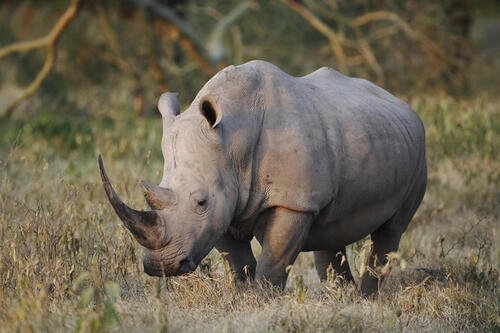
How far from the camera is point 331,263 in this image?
6.82m

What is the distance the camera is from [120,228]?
6500 millimetres

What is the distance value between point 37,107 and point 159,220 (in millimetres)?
11443

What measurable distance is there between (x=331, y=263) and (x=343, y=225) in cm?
80

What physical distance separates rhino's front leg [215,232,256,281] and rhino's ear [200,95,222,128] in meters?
0.82

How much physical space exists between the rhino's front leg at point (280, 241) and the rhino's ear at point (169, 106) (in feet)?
2.63

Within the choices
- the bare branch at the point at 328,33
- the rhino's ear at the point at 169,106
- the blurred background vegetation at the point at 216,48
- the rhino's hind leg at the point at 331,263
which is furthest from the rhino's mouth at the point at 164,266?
the bare branch at the point at 328,33

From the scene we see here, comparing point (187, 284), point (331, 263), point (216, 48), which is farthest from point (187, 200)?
point (216, 48)

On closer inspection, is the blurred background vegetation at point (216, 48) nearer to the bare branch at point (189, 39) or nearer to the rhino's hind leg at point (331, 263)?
the bare branch at point (189, 39)

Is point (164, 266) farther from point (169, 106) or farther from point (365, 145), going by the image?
Result: point (365, 145)

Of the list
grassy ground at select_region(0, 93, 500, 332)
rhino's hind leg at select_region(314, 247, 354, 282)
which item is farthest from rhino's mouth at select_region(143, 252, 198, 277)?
rhino's hind leg at select_region(314, 247, 354, 282)

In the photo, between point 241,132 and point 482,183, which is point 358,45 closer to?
point 482,183

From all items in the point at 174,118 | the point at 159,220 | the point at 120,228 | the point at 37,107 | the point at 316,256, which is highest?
the point at 174,118

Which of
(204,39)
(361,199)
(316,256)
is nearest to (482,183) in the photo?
(316,256)

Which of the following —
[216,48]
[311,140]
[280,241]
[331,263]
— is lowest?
[216,48]
